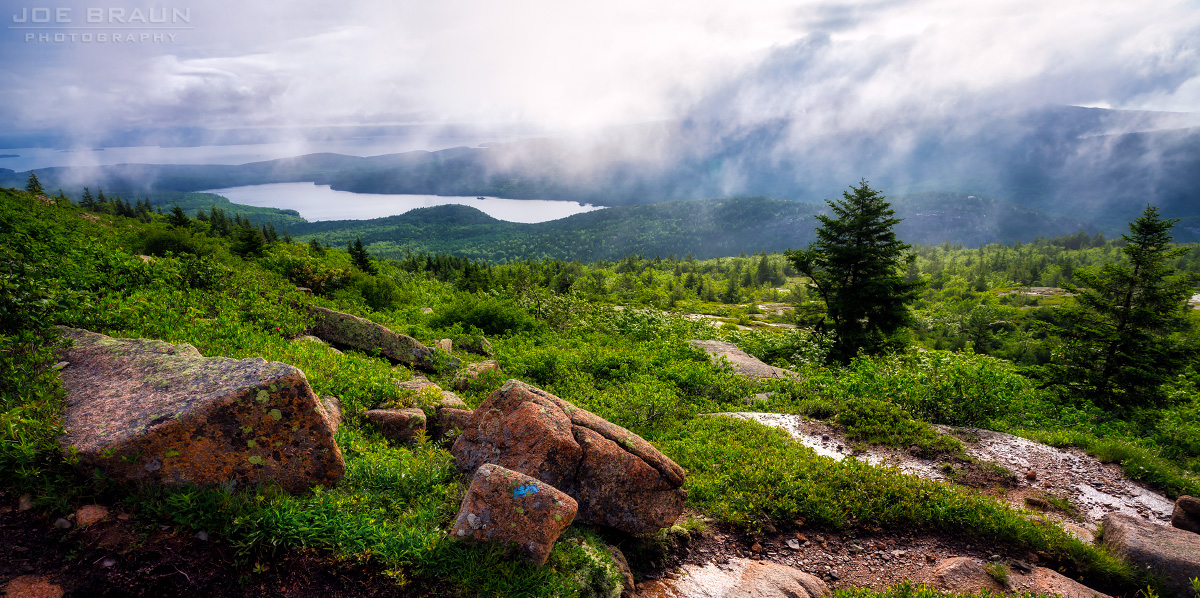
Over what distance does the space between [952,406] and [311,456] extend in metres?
15.4

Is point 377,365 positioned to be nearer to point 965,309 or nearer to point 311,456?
point 311,456

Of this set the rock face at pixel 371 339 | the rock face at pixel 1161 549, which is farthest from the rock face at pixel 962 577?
the rock face at pixel 371 339

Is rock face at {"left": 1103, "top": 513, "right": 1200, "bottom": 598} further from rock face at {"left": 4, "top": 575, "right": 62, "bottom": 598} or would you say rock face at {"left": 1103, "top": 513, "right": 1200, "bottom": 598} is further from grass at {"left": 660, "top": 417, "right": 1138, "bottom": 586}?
rock face at {"left": 4, "top": 575, "right": 62, "bottom": 598}

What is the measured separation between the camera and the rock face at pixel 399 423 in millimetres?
8391

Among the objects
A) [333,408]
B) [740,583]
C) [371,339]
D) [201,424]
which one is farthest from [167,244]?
[740,583]

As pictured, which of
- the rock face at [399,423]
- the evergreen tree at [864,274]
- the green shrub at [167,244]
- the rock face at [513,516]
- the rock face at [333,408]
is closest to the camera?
the rock face at [513,516]

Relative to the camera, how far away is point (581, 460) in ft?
21.9

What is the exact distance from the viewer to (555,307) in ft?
76.0

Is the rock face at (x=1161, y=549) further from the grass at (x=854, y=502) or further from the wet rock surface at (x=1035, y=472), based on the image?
the wet rock surface at (x=1035, y=472)

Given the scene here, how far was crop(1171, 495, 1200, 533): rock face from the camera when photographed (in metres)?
8.51

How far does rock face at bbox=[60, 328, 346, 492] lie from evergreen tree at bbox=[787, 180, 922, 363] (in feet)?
70.5

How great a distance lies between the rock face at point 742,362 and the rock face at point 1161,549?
8.88 metres

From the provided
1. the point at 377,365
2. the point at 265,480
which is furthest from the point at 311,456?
the point at 377,365

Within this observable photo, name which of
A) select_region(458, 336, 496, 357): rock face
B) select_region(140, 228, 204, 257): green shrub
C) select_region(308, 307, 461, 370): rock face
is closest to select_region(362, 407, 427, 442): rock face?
select_region(308, 307, 461, 370): rock face
